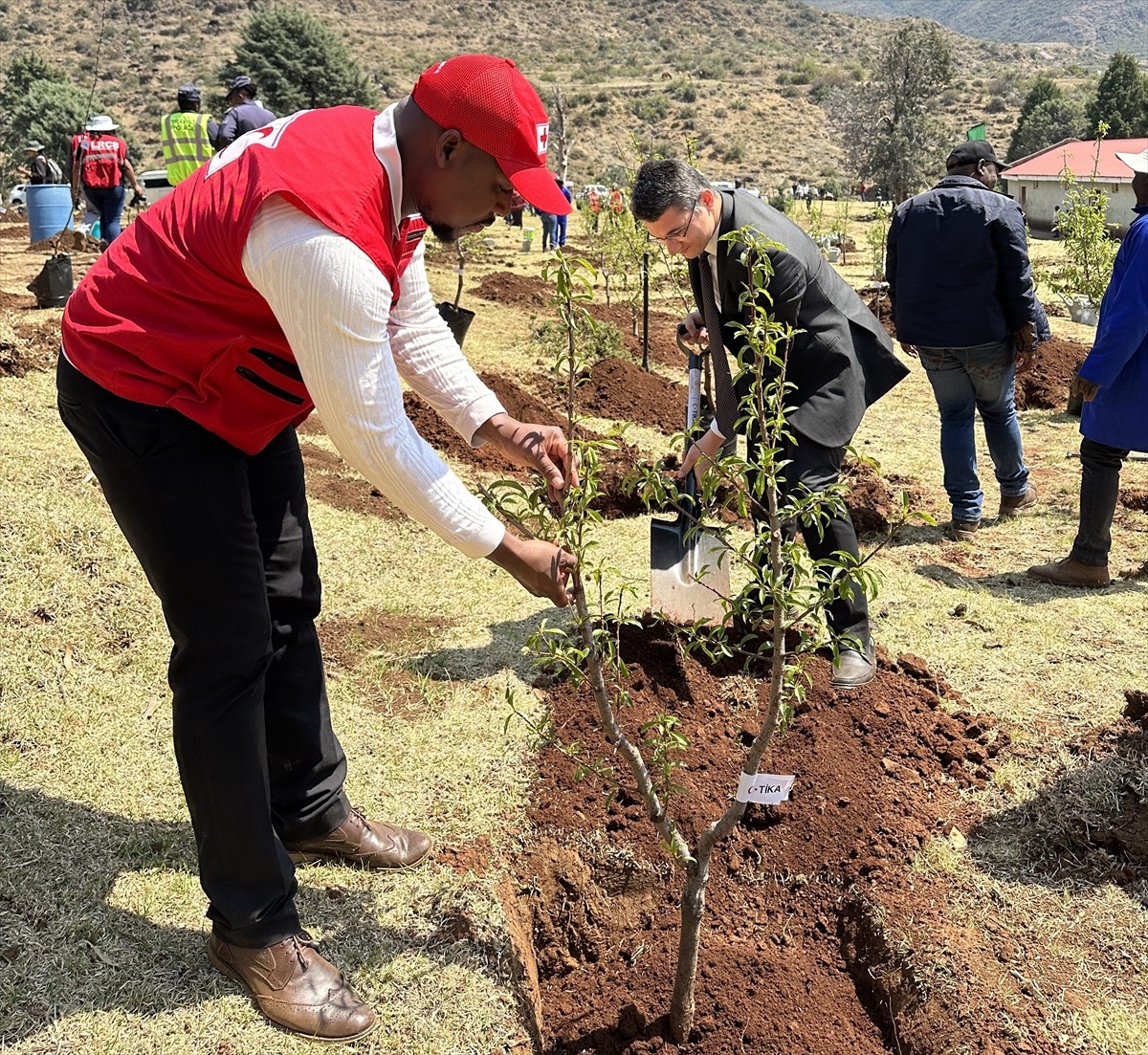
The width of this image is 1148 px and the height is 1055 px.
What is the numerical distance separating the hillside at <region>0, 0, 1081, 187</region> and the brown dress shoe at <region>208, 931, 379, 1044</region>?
3409 cm

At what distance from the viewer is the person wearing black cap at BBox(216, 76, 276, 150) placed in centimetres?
827

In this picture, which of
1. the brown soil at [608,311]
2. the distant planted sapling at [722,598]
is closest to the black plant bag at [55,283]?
the brown soil at [608,311]

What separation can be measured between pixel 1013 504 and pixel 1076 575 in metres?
1.00

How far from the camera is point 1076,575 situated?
466 cm

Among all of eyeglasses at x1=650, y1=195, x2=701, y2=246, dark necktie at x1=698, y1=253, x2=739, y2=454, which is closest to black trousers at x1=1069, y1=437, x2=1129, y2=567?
dark necktie at x1=698, y1=253, x2=739, y2=454

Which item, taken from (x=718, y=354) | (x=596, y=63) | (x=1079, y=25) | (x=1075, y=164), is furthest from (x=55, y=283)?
(x=1079, y=25)

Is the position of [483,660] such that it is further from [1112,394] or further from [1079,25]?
[1079,25]

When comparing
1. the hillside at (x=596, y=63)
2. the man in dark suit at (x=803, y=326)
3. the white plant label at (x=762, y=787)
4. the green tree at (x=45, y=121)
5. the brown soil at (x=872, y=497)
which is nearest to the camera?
the white plant label at (x=762, y=787)

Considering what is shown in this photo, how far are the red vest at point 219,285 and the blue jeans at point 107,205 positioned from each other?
984 cm

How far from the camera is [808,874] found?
9.57 ft

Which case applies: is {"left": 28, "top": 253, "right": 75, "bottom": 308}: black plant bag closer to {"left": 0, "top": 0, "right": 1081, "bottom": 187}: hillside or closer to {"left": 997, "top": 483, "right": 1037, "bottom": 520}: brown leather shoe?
{"left": 997, "top": 483, "right": 1037, "bottom": 520}: brown leather shoe

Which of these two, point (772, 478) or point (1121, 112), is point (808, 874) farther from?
point (1121, 112)

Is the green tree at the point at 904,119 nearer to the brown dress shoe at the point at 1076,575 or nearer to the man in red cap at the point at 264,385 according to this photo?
the brown dress shoe at the point at 1076,575

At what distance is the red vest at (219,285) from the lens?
5.86ft
